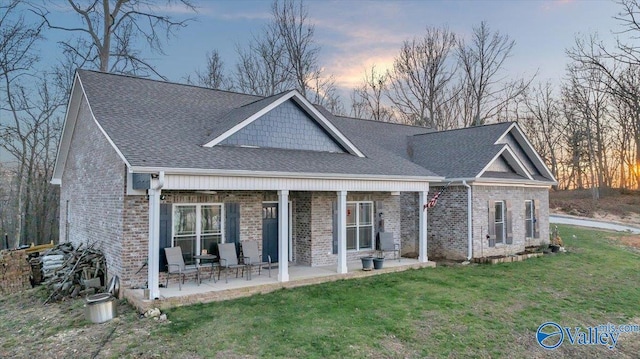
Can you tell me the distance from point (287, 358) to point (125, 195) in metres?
5.38

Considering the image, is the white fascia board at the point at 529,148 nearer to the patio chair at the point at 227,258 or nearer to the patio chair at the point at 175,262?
the patio chair at the point at 227,258

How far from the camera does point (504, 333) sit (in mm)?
7926

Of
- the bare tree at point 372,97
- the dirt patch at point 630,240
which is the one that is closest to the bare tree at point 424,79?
the bare tree at point 372,97

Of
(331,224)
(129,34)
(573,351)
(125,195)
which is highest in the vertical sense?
(129,34)

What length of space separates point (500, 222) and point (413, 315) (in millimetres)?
8805

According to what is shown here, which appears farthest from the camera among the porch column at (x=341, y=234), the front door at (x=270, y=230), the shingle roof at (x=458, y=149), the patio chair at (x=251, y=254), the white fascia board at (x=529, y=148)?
the white fascia board at (x=529, y=148)

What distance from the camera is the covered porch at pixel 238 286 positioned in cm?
859

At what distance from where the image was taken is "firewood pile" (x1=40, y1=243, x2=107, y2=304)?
9773 millimetres

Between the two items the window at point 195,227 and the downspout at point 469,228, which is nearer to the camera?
the window at point 195,227

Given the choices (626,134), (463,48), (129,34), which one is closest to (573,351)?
(129,34)

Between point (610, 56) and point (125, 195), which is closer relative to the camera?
point (125, 195)

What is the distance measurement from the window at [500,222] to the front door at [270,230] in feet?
27.7

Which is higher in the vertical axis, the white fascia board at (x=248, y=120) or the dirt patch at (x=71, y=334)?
the white fascia board at (x=248, y=120)

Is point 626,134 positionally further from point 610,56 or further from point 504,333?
point 504,333
